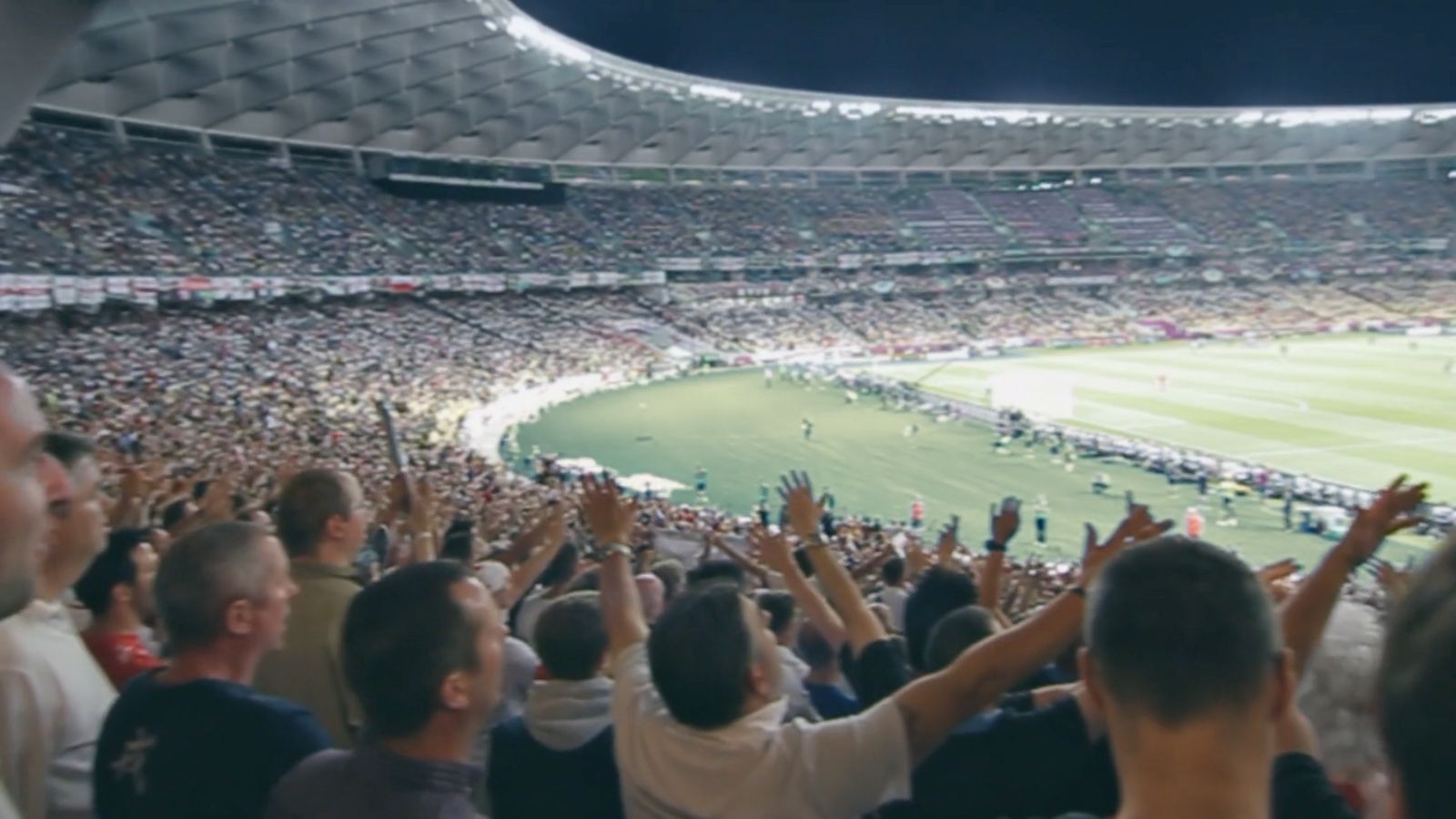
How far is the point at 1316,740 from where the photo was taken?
2.75 m

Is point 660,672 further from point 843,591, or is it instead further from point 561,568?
point 561,568

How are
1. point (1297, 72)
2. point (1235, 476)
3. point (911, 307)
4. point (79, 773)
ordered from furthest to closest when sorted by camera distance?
point (1297, 72)
point (911, 307)
point (1235, 476)
point (79, 773)

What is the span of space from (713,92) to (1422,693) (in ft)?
210

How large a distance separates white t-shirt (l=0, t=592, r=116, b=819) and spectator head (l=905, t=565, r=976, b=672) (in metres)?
3.06

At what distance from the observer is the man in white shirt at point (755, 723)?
2.90 m

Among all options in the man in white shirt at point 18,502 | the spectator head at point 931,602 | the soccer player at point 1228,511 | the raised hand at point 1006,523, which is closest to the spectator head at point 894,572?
the spectator head at point 931,602

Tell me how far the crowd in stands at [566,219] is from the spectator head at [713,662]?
137 feet

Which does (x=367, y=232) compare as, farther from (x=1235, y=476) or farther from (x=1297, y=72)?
(x=1297, y=72)

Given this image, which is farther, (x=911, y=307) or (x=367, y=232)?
(x=911, y=307)

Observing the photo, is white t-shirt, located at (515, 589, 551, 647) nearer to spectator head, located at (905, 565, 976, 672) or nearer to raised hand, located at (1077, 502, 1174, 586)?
spectator head, located at (905, 565, 976, 672)

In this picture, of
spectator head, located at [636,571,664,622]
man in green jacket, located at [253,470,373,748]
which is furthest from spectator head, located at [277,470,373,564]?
spectator head, located at [636,571,664,622]

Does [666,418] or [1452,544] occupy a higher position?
[1452,544]

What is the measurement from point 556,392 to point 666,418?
7688 mm

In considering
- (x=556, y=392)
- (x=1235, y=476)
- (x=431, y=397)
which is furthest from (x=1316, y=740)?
(x=556, y=392)
